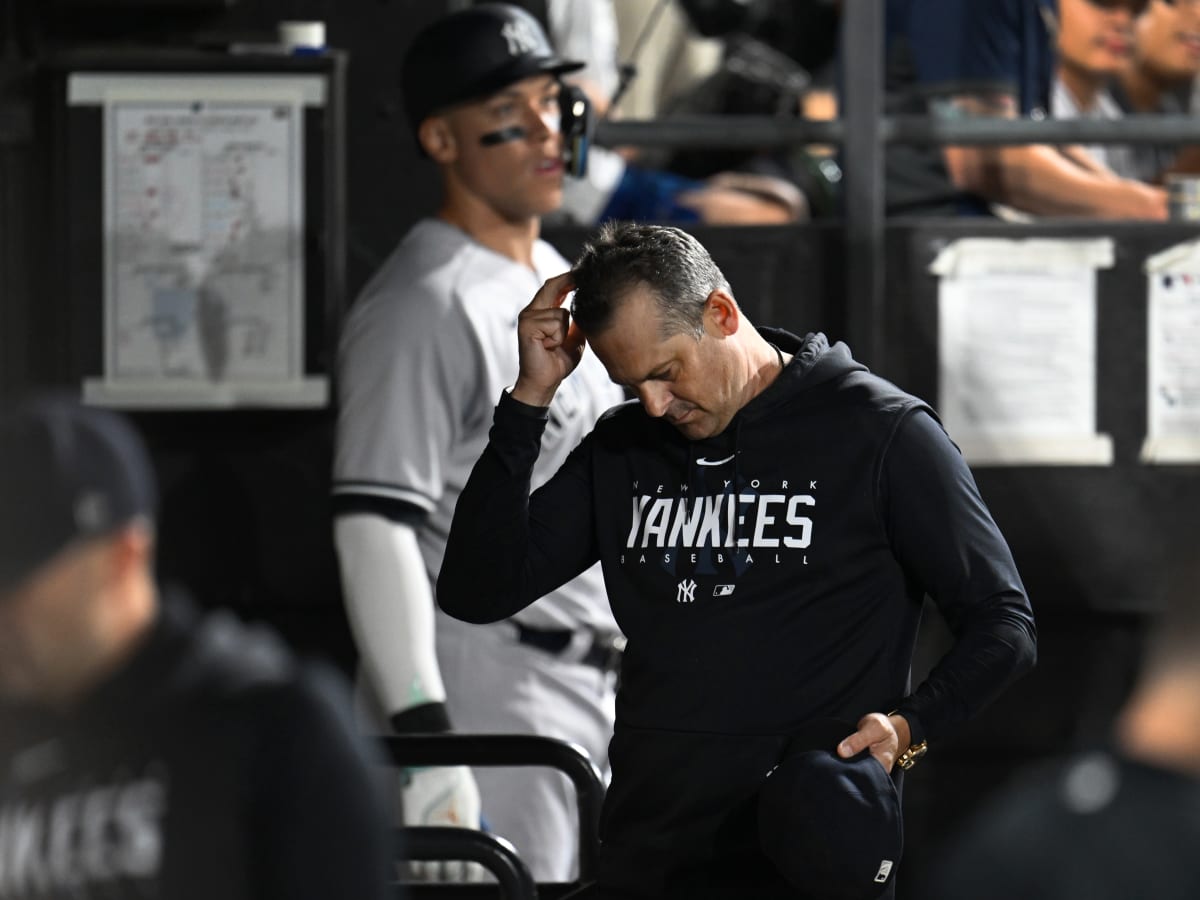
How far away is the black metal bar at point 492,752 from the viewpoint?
3.49 metres

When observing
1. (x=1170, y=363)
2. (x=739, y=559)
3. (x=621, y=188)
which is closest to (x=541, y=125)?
(x=621, y=188)

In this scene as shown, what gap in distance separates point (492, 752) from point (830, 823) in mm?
885

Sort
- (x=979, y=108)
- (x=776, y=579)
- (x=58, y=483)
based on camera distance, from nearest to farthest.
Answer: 1. (x=58, y=483)
2. (x=776, y=579)
3. (x=979, y=108)

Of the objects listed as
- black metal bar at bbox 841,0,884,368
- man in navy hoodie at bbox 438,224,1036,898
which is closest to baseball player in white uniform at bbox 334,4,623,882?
black metal bar at bbox 841,0,884,368

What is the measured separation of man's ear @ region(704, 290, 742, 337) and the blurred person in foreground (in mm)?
1355

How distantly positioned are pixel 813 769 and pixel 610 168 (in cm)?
239

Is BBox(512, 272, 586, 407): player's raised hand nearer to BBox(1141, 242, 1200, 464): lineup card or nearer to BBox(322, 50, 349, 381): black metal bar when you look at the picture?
BBox(322, 50, 349, 381): black metal bar

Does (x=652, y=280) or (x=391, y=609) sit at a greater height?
(x=652, y=280)

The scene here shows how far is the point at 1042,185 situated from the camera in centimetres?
489

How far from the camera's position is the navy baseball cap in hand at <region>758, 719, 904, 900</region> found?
278cm

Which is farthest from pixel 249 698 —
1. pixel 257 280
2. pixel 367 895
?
pixel 257 280

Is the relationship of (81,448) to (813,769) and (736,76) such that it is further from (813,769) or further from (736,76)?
(736,76)

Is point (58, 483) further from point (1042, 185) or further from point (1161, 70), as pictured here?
point (1161, 70)

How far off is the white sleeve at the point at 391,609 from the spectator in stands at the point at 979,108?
159 cm
